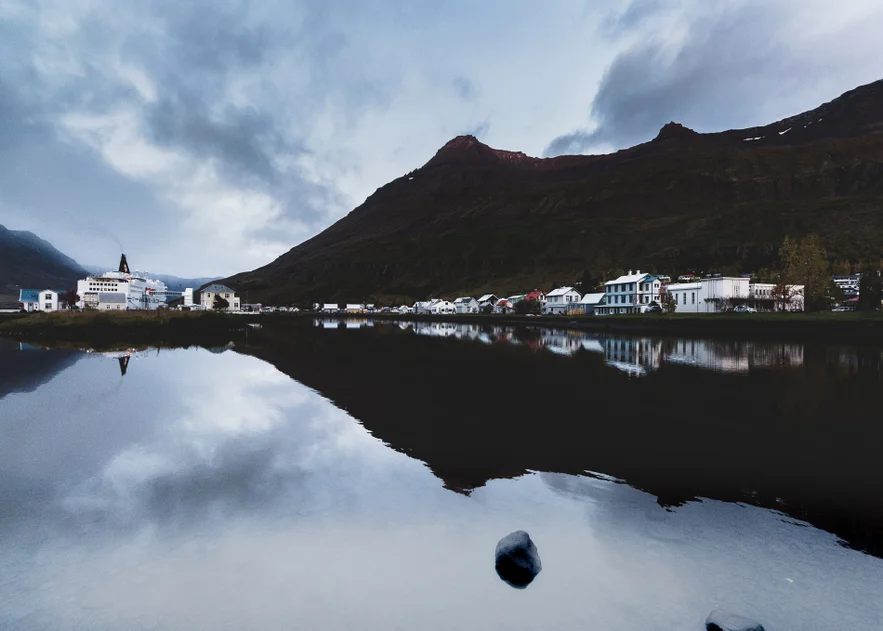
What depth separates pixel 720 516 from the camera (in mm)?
12773

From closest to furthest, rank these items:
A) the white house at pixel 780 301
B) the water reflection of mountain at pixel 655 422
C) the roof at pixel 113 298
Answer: the water reflection of mountain at pixel 655 422 < the white house at pixel 780 301 < the roof at pixel 113 298

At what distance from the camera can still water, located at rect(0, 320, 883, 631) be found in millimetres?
9109

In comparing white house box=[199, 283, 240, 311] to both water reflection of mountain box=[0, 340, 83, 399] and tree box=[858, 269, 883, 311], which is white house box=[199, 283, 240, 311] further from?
tree box=[858, 269, 883, 311]

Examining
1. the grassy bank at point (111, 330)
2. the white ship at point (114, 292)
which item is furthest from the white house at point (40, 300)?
the grassy bank at point (111, 330)

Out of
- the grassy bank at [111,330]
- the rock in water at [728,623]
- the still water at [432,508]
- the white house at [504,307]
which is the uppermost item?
the white house at [504,307]

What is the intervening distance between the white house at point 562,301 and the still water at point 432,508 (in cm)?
11499

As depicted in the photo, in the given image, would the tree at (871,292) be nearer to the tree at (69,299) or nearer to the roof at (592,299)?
the roof at (592,299)

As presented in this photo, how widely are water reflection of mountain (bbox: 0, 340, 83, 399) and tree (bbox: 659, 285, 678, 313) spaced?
104 m

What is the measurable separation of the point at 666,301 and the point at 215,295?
154 metres

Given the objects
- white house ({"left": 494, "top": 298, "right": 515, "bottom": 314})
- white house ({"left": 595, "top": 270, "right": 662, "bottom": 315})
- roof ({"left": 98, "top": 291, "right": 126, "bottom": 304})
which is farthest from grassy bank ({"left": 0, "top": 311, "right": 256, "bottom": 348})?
white house ({"left": 494, "top": 298, "right": 515, "bottom": 314})

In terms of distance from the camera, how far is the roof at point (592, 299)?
134 meters

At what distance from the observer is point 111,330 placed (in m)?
76.1

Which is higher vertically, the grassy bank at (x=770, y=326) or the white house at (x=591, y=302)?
the white house at (x=591, y=302)

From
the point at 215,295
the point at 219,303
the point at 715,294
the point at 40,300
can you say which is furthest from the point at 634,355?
the point at 215,295
